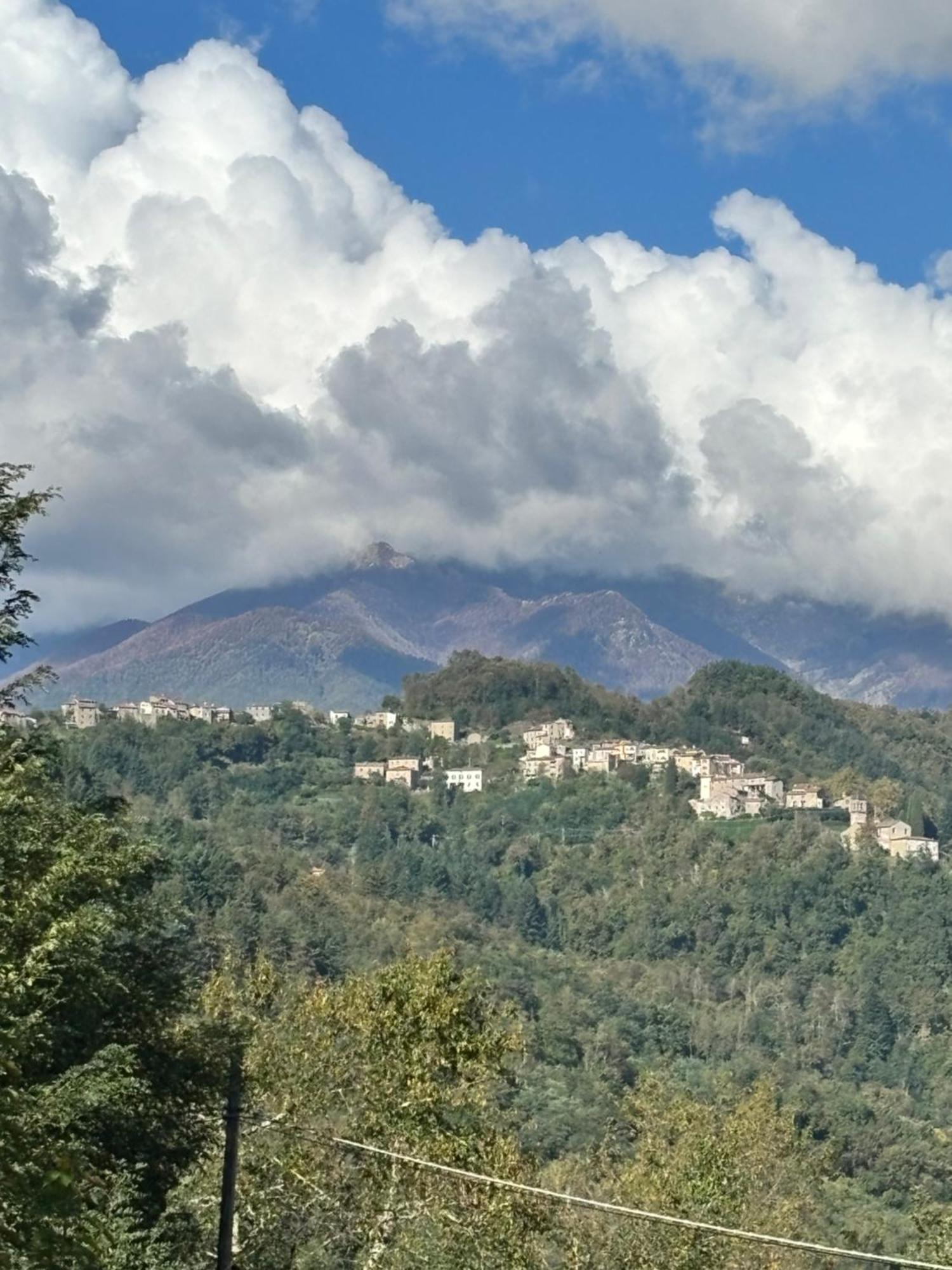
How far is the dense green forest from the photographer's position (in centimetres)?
1530

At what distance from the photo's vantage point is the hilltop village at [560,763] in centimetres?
14575

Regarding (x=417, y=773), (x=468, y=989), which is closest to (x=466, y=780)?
(x=417, y=773)

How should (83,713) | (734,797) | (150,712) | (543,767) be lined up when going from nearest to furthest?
(734,797) → (83,713) → (543,767) → (150,712)

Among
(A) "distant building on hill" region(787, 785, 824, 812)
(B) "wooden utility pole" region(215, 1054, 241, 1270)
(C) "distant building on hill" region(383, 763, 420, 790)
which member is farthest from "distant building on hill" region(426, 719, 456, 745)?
(B) "wooden utility pole" region(215, 1054, 241, 1270)

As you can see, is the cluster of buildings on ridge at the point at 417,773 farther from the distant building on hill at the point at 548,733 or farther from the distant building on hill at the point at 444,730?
the distant building on hill at the point at 548,733

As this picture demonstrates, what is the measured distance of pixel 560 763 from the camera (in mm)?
157500

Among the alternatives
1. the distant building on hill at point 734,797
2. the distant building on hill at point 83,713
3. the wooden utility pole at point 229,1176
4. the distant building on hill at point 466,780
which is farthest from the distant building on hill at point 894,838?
the wooden utility pole at point 229,1176

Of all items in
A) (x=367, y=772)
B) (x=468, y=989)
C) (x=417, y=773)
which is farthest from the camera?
(x=417, y=773)

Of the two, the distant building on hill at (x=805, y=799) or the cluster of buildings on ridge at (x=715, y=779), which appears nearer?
the cluster of buildings on ridge at (x=715, y=779)

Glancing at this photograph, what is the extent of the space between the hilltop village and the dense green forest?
1.90 m

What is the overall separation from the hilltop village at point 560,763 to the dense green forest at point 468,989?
→ 6.25 feet

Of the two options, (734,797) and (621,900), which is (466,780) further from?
(621,900)

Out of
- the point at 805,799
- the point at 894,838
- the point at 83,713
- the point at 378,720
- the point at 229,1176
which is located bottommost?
the point at 229,1176

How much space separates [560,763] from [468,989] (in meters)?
136
